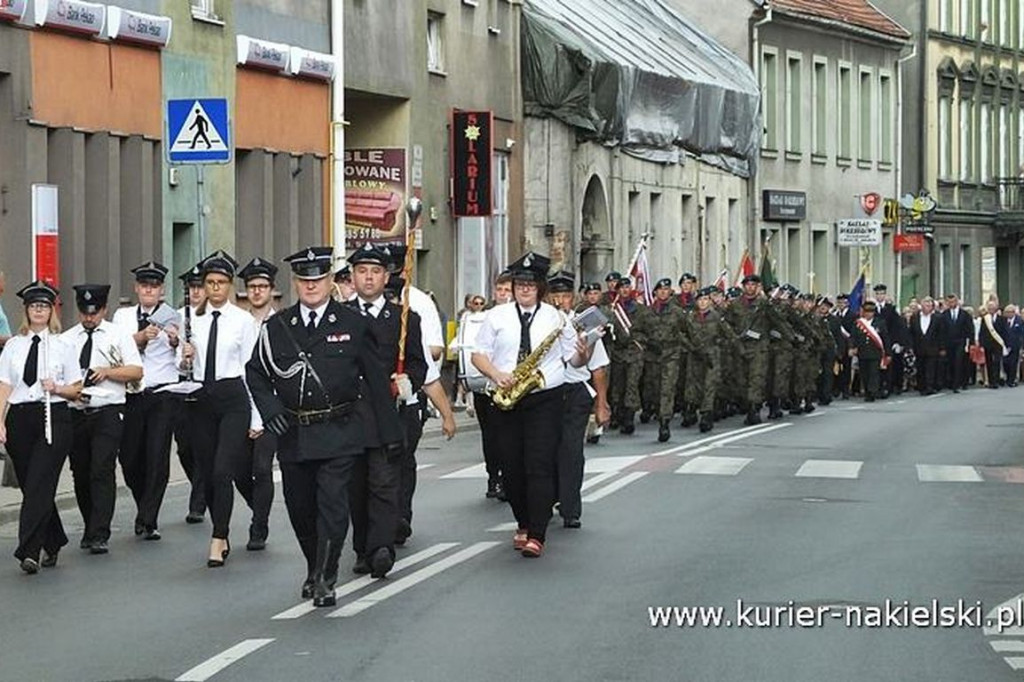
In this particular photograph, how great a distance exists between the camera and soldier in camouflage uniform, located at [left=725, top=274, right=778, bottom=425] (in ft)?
110

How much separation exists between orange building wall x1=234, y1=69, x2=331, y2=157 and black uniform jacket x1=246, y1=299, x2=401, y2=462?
1921 cm

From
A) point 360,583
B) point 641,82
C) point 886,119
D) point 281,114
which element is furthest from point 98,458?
point 886,119

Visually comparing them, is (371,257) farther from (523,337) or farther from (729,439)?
(729,439)

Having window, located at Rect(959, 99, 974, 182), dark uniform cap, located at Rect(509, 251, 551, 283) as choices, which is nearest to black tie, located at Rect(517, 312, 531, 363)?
dark uniform cap, located at Rect(509, 251, 551, 283)

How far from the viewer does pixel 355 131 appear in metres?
39.4

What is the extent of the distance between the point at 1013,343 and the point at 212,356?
125 ft

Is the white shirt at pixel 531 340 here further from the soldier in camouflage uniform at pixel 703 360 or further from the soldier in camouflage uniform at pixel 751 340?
the soldier in camouflage uniform at pixel 751 340

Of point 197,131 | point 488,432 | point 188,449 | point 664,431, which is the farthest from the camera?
point 664,431

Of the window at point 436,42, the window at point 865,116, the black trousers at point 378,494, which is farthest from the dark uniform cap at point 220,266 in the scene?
the window at point 865,116

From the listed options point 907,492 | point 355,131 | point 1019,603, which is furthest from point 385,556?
point 355,131

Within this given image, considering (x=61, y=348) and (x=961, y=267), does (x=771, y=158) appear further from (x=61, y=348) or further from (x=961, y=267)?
(x=61, y=348)

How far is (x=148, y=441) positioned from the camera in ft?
58.2

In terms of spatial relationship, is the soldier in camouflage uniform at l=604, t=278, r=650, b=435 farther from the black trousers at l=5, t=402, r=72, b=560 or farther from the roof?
the roof

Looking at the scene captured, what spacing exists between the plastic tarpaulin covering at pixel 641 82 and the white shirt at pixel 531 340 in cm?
2833
